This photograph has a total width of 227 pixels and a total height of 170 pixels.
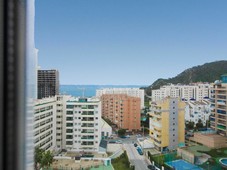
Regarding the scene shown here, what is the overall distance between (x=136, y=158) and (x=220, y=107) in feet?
5.62

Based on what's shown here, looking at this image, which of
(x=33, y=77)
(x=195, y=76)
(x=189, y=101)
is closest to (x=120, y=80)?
(x=195, y=76)

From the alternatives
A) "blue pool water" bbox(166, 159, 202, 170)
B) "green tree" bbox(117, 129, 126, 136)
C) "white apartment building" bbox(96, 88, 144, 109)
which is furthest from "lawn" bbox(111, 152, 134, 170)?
"white apartment building" bbox(96, 88, 144, 109)

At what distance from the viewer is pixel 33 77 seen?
529 mm

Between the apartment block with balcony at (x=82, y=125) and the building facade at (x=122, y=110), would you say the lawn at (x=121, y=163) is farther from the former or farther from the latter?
the building facade at (x=122, y=110)

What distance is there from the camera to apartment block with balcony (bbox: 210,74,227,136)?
4031 millimetres

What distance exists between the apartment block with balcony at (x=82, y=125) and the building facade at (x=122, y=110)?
1.72m

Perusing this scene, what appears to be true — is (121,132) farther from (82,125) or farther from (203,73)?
(203,73)

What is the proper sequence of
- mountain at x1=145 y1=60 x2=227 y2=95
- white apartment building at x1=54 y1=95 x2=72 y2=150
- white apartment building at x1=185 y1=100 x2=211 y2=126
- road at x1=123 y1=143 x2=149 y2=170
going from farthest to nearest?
white apartment building at x1=185 y1=100 x2=211 y2=126 → white apartment building at x1=54 y1=95 x2=72 y2=150 → road at x1=123 y1=143 x2=149 y2=170 → mountain at x1=145 y1=60 x2=227 y2=95

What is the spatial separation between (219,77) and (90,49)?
91.3 inches

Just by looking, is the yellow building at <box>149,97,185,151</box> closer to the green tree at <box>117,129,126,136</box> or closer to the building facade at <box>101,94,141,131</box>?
the green tree at <box>117,129,126,136</box>

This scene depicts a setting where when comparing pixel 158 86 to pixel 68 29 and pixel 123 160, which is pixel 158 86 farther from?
pixel 68 29

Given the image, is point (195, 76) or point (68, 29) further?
point (68, 29)

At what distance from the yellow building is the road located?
1.54ft

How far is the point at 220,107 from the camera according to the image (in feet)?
14.0
